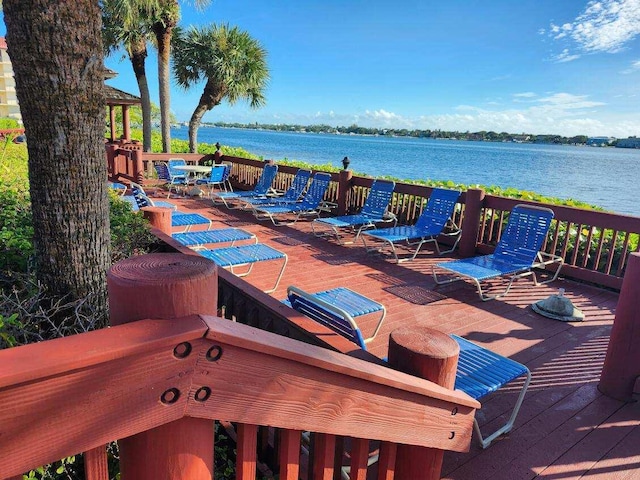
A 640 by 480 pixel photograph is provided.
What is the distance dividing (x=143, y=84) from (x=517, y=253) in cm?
1657

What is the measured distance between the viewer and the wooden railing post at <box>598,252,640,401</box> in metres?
2.88

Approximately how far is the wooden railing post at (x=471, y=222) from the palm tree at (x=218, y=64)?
1361 centimetres

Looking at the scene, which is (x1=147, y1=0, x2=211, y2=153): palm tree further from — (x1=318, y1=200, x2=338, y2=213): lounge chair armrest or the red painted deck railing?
the red painted deck railing

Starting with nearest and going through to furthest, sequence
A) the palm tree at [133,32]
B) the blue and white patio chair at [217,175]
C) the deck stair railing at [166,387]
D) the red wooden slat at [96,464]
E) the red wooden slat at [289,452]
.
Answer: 1. the deck stair railing at [166,387]
2. the red wooden slat at [96,464]
3. the red wooden slat at [289,452]
4. the blue and white patio chair at [217,175]
5. the palm tree at [133,32]

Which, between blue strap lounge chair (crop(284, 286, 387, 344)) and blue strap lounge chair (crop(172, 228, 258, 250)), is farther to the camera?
blue strap lounge chair (crop(172, 228, 258, 250))

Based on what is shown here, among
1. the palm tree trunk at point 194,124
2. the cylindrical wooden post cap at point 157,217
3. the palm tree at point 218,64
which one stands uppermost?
the palm tree at point 218,64

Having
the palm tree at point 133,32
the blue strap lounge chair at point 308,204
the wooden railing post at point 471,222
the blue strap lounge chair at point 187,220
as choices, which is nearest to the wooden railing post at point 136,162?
the palm tree at point 133,32

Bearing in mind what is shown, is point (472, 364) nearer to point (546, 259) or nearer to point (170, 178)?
point (546, 259)

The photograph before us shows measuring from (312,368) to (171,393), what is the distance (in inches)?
14.2

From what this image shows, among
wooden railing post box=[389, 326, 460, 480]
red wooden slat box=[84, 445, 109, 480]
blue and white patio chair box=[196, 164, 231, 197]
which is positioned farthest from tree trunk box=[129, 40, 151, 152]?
red wooden slat box=[84, 445, 109, 480]

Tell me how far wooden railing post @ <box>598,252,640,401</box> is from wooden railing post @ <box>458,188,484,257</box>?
11.5ft

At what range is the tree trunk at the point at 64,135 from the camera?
189 centimetres

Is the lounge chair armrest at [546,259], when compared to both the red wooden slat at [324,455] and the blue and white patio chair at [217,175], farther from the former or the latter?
the blue and white patio chair at [217,175]

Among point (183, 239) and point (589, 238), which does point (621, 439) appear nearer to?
point (589, 238)
